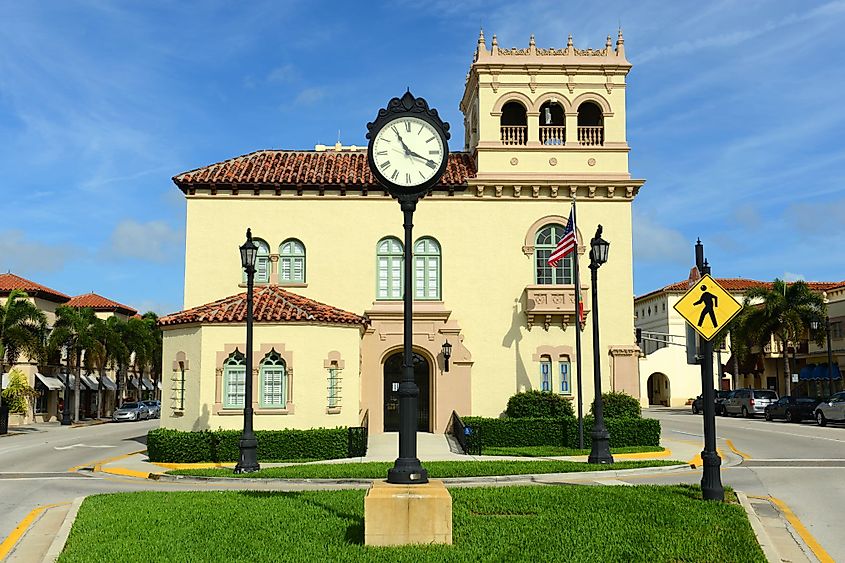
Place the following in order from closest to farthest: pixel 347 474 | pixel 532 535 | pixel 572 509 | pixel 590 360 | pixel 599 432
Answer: pixel 532 535, pixel 572 509, pixel 347 474, pixel 599 432, pixel 590 360

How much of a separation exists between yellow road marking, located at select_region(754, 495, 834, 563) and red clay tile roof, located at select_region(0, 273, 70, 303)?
2011 inches

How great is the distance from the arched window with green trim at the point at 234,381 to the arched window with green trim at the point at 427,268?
747 centimetres

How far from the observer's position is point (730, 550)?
29.1 feet

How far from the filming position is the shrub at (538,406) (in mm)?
26234

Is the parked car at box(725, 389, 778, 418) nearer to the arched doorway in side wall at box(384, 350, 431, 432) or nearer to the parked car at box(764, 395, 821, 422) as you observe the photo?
the parked car at box(764, 395, 821, 422)

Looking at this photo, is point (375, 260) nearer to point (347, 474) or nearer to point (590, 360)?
point (590, 360)

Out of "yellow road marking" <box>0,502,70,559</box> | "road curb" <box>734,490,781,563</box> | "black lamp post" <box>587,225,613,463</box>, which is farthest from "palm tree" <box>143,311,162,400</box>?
"road curb" <box>734,490,781,563</box>

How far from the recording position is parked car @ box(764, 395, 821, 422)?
135ft

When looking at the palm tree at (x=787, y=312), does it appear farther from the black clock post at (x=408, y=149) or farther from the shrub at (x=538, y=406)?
the black clock post at (x=408, y=149)

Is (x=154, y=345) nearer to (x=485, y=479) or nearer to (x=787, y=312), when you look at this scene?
(x=787, y=312)

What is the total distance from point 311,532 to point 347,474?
7.87m

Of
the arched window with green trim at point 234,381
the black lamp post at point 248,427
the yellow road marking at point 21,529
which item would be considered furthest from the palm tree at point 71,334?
the yellow road marking at point 21,529

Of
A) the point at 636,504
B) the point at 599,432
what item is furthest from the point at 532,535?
the point at 599,432

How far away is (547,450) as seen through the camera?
23.2 meters
